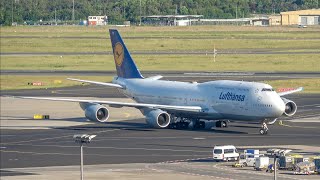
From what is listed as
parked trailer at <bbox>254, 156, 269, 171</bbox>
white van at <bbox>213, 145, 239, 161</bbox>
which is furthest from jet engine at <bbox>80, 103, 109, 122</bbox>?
parked trailer at <bbox>254, 156, 269, 171</bbox>

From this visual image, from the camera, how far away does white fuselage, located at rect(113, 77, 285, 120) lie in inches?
3745

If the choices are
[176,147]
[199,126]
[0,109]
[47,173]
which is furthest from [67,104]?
[47,173]

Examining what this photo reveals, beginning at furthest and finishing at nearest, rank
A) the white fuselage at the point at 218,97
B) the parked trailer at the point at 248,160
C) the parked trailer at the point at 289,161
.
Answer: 1. the white fuselage at the point at 218,97
2. the parked trailer at the point at 248,160
3. the parked trailer at the point at 289,161

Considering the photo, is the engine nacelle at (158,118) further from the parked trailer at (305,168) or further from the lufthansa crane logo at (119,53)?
the parked trailer at (305,168)

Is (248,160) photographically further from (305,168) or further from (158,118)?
(158,118)

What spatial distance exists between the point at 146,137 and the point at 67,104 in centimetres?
3096

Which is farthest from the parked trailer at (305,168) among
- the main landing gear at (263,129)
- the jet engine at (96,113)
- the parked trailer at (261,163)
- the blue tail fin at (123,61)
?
the blue tail fin at (123,61)

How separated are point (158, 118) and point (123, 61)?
12397mm

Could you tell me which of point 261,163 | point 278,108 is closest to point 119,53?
point 278,108

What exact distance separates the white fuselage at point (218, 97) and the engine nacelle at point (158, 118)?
47.1 inches

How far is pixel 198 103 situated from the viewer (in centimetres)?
10075

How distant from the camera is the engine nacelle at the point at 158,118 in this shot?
101 m

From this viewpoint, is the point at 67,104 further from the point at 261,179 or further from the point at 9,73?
the point at 261,179

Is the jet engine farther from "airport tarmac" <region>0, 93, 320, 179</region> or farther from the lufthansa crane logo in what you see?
the lufthansa crane logo
